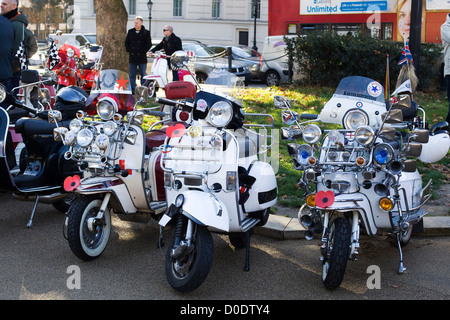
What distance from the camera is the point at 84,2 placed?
39656 millimetres

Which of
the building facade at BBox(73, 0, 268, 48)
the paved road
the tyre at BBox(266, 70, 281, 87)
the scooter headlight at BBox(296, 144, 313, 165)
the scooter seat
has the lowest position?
the paved road

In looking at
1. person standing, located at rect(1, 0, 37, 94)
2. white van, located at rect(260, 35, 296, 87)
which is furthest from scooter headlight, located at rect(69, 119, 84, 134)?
white van, located at rect(260, 35, 296, 87)

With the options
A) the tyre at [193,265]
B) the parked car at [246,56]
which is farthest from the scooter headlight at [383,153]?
the parked car at [246,56]

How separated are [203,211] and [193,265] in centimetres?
37

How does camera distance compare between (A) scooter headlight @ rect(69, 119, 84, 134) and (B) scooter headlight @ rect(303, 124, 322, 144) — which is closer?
(B) scooter headlight @ rect(303, 124, 322, 144)

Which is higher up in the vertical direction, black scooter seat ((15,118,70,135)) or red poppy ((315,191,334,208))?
black scooter seat ((15,118,70,135))

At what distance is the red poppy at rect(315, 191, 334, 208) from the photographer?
169 inches

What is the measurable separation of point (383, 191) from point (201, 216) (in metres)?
1.34

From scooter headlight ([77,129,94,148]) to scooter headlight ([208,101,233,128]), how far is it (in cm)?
105

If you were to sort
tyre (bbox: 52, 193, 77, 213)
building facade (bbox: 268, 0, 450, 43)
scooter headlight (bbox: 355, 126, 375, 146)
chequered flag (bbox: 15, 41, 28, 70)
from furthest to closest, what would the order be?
1. building facade (bbox: 268, 0, 450, 43)
2. chequered flag (bbox: 15, 41, 28, 70)
3. tyre (bbox: 52, 193, 77, 213)
4. scooter headlight (bbox: 355, 126, 375, 146)

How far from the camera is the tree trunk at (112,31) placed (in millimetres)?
13016

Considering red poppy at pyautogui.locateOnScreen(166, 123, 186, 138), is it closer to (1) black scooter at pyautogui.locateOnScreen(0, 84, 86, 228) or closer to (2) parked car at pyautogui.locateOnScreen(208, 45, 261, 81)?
(1) black scooter at pyautogui.locateOnScreen(0, 84, 86, 228)
